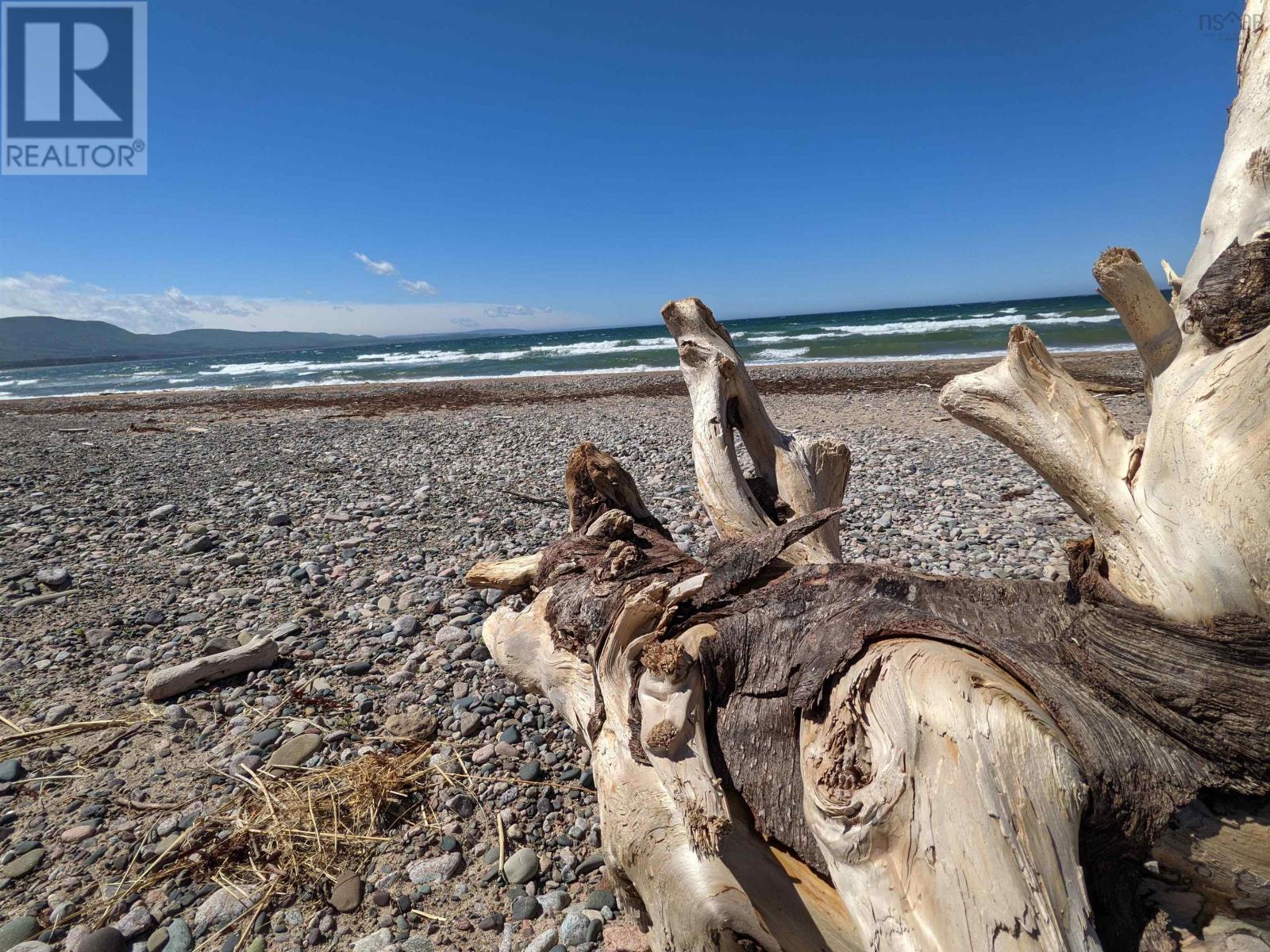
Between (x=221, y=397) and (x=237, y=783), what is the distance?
27.4m

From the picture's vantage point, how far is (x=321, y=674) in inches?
150

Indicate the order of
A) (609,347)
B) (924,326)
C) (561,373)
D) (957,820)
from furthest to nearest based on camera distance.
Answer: (609,347), (924,326), (561,373), (957,820)

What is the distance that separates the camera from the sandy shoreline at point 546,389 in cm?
1886

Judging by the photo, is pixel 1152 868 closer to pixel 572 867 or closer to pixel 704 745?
pixel 704 745

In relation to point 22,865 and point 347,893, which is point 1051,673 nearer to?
point 347,893

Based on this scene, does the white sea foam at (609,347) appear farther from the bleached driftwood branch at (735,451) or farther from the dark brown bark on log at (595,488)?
the dark brown bark on log at (595,488)

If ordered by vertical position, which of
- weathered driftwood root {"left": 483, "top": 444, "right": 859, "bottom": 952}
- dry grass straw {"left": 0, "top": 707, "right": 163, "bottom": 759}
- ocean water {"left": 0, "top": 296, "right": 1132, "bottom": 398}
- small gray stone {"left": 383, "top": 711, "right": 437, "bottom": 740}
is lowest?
dry grass straw {"left": 0, "top": 707, "right": 163, "bottom": 759}

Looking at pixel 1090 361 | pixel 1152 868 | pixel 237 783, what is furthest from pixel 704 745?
pixel 1090 361

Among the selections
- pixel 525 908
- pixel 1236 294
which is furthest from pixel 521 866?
pixel 1236 294

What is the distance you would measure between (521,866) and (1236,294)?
3.12 m

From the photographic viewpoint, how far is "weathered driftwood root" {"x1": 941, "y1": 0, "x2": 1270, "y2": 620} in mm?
1589

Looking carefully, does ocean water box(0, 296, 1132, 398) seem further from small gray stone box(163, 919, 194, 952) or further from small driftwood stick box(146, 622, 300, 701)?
small gray stone box(163, 919, 194, 952)

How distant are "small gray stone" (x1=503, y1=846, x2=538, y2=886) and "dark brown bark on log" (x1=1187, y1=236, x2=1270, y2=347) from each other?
2.99 meters

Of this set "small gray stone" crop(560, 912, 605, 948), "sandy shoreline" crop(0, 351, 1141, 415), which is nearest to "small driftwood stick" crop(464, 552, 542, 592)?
"small gray stone" crop(560, 912, 605, 948)
